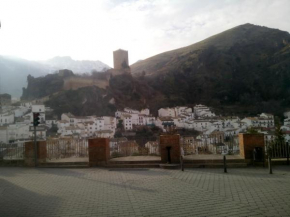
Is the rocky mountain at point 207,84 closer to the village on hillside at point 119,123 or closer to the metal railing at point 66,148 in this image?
the village on hillside at point 119,123

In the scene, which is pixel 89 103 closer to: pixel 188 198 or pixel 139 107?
pixel 139 107

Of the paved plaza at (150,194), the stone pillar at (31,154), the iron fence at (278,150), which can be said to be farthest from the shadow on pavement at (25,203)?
the iron fence at (278,150)

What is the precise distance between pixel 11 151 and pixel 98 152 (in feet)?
16.5

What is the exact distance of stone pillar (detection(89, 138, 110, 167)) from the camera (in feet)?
40.2

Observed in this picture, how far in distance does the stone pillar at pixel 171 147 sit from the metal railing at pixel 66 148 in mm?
4415

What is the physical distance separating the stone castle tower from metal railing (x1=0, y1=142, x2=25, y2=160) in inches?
4477

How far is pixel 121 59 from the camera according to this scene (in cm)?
12800

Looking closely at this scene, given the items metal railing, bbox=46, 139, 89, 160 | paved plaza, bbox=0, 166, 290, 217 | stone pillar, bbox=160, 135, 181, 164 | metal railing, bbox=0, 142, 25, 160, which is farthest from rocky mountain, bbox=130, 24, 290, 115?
metal railing, bbox=0, 142, 25, 160

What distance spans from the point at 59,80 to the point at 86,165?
97715 millimetres

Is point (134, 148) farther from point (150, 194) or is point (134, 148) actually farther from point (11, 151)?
point (150, 194)

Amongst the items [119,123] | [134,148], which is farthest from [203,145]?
[119,123]

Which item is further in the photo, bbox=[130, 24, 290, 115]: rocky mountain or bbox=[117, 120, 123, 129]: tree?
bbox=[130, 24, 290, 115]: rocky mountain

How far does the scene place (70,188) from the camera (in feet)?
26.0

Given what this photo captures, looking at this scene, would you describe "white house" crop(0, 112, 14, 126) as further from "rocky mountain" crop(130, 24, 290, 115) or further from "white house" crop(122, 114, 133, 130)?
"rocky mountain" crop(130, 24, 290, 115)
